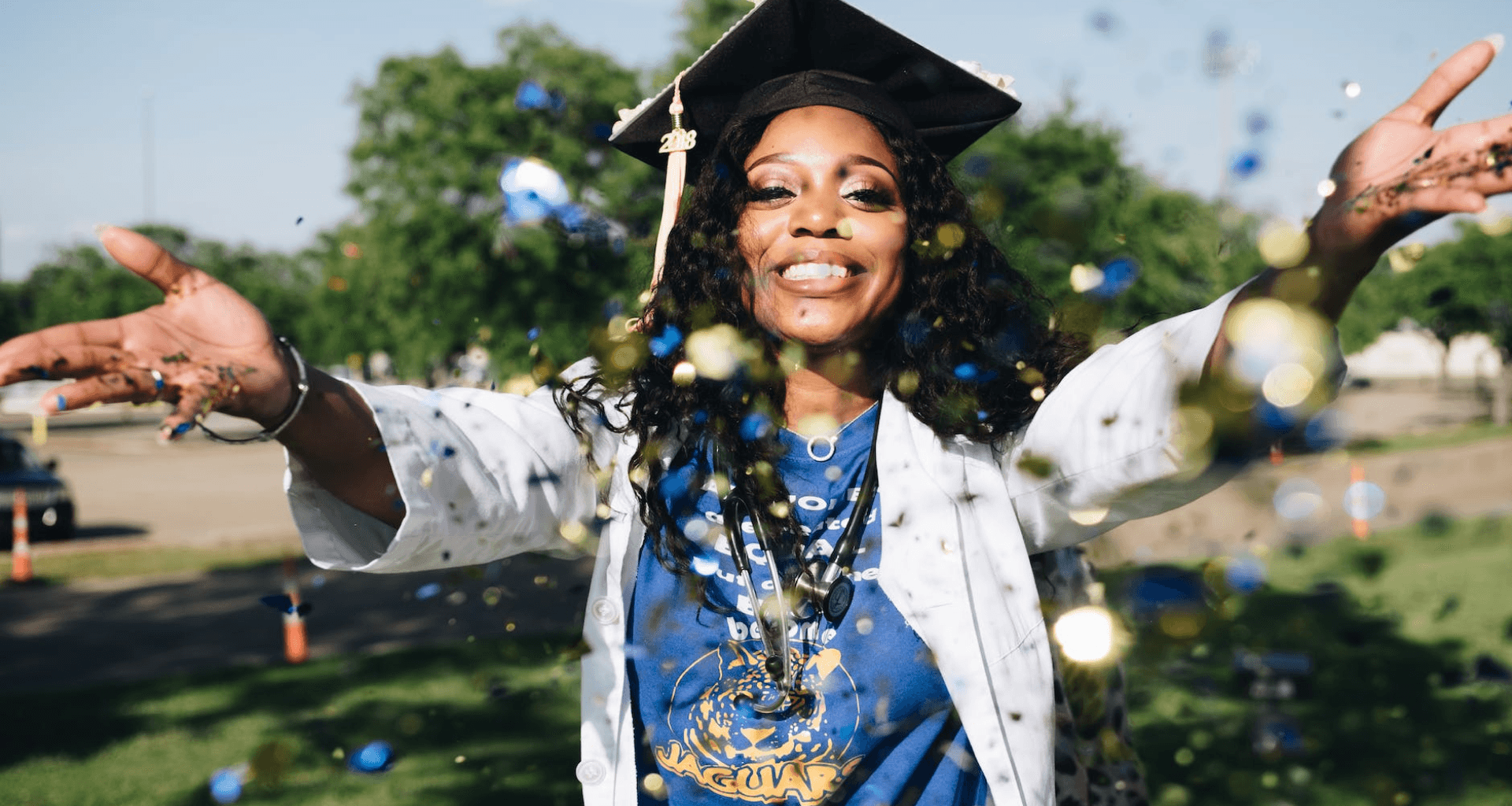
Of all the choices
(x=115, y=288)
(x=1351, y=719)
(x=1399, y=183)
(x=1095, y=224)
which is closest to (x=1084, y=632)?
(x=1399, y=183)

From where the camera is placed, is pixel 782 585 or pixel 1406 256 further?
pixel 782 585

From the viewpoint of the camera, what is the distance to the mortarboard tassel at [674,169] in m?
2.26

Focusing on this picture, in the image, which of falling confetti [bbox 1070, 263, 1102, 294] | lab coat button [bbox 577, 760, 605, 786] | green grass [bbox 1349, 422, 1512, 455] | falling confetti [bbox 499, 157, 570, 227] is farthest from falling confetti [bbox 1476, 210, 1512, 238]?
green grass [bbox 1349, 422, 1512, 455]

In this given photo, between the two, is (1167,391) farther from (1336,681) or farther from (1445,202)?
(1336,681)

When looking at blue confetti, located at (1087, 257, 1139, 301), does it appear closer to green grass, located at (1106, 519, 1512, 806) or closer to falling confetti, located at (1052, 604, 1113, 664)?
falling confetti, located at (1052, 604, 1113, 664)

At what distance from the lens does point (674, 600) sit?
188cm

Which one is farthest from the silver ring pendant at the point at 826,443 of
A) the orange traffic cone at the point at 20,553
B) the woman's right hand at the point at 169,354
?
the orange traffic cone at the point at 20,553

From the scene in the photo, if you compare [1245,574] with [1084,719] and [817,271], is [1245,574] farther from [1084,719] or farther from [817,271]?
[817,271]

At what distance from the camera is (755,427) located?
79.4 inches

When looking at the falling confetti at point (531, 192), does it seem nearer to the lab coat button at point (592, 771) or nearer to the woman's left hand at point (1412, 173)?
the lab coat button at point (592, 771)

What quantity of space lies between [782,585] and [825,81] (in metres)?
1.03

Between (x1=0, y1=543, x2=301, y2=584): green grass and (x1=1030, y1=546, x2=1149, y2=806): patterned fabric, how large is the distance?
10352 millimetres

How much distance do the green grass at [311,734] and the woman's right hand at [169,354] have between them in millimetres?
3027

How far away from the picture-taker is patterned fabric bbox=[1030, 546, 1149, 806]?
2.18 m
